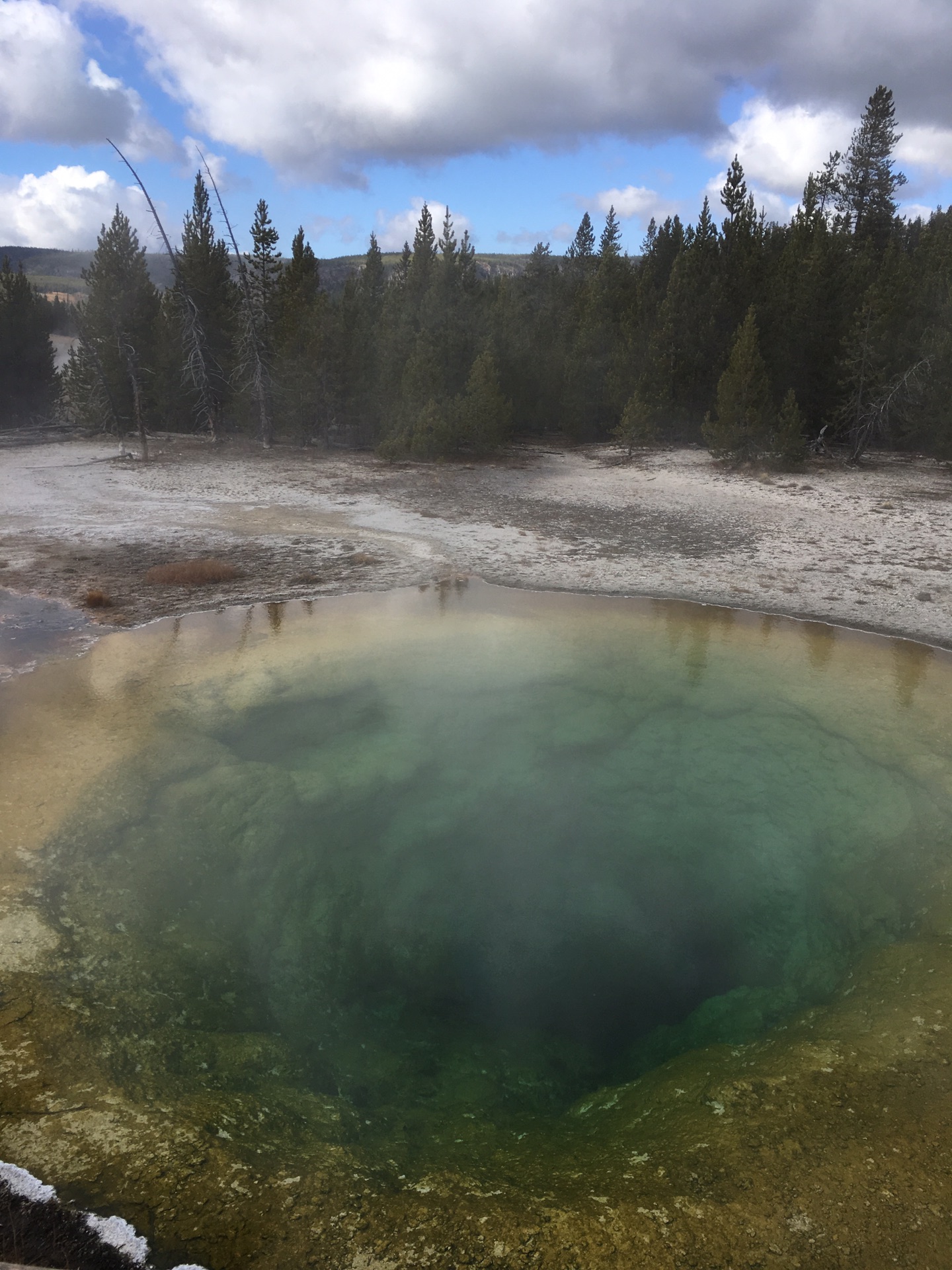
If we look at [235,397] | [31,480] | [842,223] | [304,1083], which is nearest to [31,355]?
[235,397]

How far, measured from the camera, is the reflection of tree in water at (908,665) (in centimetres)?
787

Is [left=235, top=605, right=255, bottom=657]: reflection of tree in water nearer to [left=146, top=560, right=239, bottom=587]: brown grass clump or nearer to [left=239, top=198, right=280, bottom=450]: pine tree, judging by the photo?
[left=146, top=560, right=239, bottom=587]: brown grass clump

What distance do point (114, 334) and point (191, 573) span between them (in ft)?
48.9

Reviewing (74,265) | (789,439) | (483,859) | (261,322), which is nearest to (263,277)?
(261,322)

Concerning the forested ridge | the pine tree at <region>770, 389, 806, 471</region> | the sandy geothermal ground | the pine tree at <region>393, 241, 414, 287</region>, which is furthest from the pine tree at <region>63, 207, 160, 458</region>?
the pine tree at <region>770, 389, 806, 471</region>

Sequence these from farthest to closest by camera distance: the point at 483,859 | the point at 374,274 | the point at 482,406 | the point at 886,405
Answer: the point at 374,274 < the point at 482,406 < the point at 886,405 < the point at 483,859

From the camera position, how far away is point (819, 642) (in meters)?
9.14

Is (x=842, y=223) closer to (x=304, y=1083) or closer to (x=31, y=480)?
(x=31, y=480)

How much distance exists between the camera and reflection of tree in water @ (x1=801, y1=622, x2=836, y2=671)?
339 inches

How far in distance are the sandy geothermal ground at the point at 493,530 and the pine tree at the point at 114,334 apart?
277 cm

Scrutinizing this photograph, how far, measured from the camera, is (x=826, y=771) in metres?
6.54

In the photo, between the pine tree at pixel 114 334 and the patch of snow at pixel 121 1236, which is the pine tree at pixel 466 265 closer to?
the pine tree at pixel 114 334

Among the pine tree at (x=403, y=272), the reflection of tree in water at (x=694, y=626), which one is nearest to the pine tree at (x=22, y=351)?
the pine tree at (x=403, y=272)

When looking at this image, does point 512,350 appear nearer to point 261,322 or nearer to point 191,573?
point 261,322
